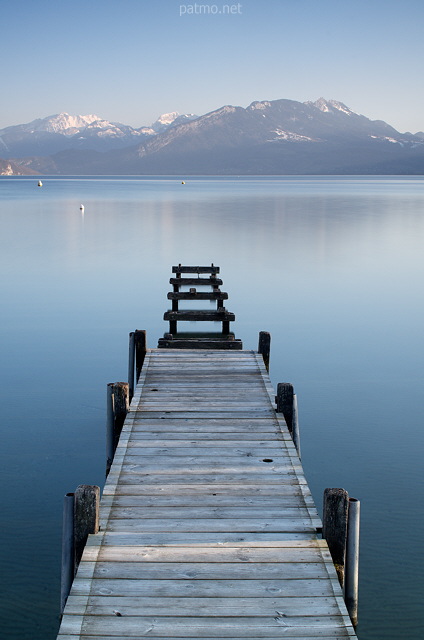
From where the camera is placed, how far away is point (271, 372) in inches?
613

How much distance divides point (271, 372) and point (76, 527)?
9967 millimetres

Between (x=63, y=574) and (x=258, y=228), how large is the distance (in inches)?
1815

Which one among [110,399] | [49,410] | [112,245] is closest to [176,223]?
[112,245]

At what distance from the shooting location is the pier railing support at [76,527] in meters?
5.92

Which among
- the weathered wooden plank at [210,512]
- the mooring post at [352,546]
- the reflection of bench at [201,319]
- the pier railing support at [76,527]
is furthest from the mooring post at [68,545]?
the reflection of bench at [201,319]

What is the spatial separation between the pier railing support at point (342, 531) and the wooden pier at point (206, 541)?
15 centimetres

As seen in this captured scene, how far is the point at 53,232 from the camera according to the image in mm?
49594

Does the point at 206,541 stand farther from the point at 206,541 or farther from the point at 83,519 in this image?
the point at 83,519

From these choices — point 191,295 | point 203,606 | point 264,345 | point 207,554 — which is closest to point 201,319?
point 191,295

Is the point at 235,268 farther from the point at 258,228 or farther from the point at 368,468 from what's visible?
the point at 368,468

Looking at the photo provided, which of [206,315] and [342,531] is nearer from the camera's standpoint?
[342,531]

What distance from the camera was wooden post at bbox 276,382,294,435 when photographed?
8.76m

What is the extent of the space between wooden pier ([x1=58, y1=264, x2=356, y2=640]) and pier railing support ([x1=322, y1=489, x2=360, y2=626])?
0.15 meters

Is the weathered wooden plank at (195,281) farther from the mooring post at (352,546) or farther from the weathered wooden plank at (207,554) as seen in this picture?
the weathered wooden plank at (207,554)
